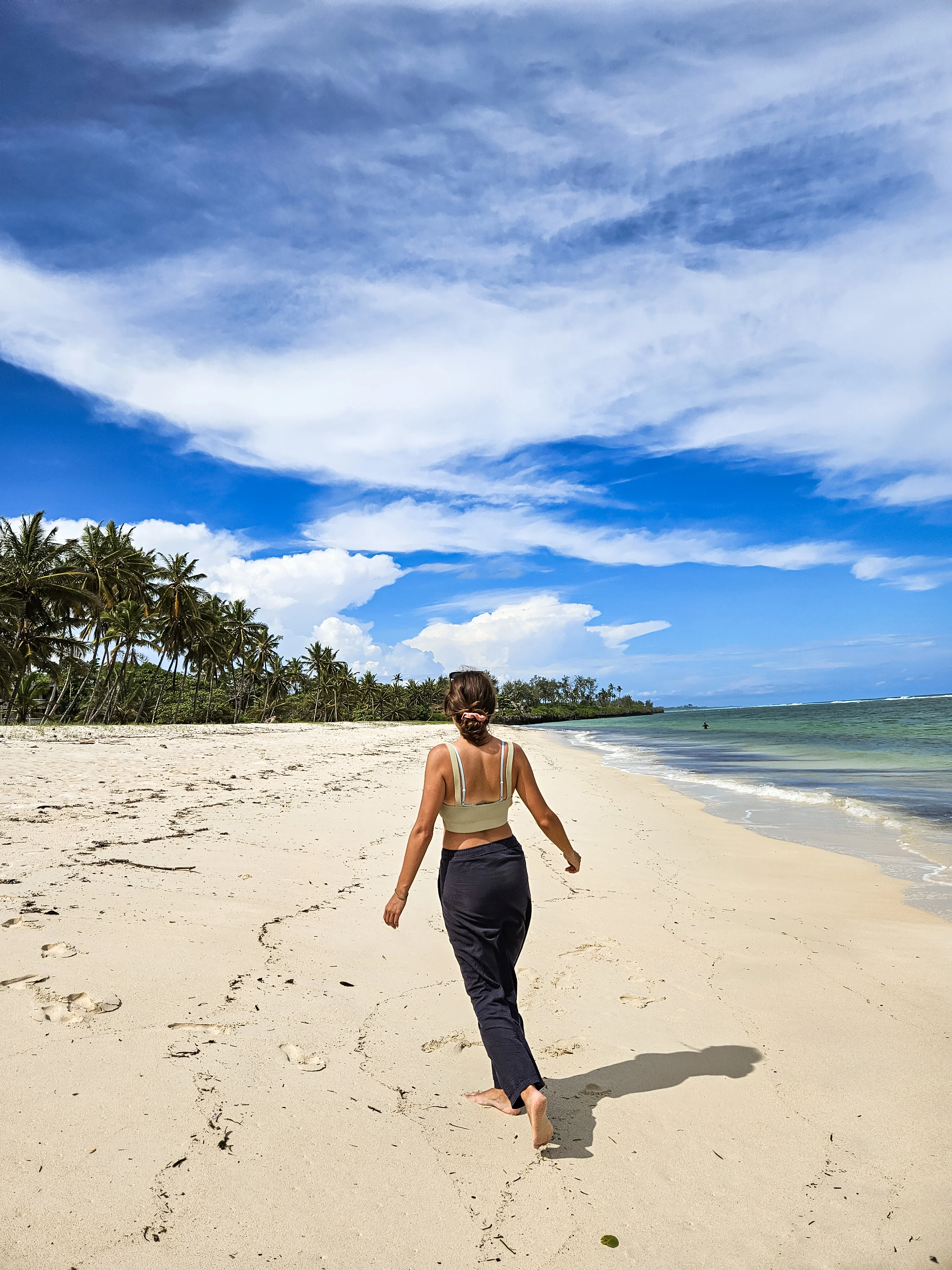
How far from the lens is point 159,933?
4.62 meters

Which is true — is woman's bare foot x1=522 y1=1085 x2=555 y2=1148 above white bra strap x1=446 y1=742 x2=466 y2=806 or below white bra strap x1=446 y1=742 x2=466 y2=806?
below

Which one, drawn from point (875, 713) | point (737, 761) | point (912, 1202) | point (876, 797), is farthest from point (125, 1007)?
point (875, 713)

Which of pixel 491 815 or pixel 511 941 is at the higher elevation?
pixel 491 815

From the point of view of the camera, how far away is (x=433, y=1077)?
340 centimetres

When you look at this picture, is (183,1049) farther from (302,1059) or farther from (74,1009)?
(74,1009)

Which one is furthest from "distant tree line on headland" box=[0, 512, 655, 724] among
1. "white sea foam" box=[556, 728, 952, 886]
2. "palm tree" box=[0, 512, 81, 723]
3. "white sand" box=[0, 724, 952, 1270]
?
"white sand" box=[0, 724, 952, 1270]

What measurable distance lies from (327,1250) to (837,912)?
19.2ft

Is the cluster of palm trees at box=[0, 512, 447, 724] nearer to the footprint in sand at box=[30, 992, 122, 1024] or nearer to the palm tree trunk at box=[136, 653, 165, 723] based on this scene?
the palm tree trunk at box=[136, 653, 165, 723]

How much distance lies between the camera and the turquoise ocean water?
9703 millimetres

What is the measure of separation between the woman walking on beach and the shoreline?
5459 mm

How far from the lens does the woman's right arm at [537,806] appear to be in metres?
3.28

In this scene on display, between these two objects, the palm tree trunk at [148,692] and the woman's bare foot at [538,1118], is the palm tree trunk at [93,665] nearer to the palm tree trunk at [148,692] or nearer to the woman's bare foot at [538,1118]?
the palm tree trunk at [148,692]

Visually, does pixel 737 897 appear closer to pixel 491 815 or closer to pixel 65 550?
pixel 491 815

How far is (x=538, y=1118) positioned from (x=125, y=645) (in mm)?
50703
